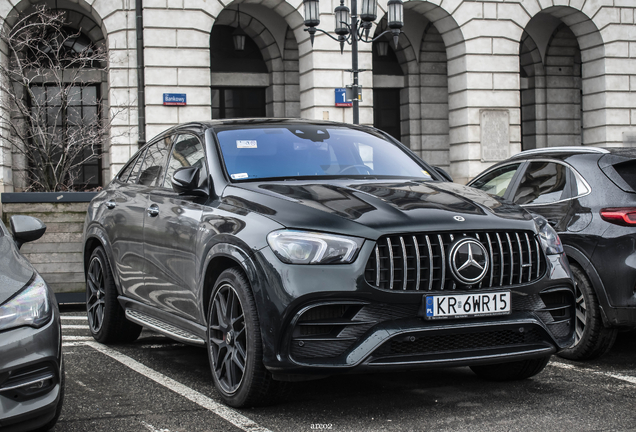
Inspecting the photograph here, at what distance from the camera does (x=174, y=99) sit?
19.5 metres

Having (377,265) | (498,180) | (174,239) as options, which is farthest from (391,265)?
(498,180)

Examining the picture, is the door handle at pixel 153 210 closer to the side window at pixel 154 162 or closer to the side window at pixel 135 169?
the side window at pixel 154 162

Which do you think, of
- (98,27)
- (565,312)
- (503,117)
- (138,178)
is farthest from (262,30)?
(565,312)

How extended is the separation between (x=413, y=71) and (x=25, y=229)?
22.1m

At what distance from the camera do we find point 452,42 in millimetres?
22125

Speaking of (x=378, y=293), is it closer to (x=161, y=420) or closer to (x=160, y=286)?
(x=161, y=420)

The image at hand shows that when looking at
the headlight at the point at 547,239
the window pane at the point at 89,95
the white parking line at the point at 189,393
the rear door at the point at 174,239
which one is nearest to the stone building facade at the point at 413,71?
the window pane at the point at 89,95

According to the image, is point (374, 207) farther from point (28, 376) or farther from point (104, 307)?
point (104, 307)

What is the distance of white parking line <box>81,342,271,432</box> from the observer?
4.05 metres

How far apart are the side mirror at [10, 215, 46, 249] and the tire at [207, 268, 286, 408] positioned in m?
1.04

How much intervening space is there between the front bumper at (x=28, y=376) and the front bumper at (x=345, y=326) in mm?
1046

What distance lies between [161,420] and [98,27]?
1963 cm

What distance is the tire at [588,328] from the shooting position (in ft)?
18.4

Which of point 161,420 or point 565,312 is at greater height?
point 565,312
